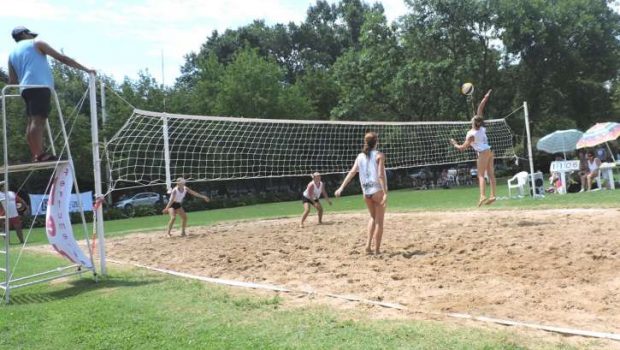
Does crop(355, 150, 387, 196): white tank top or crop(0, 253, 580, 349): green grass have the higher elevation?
crop(355, 150, 387, 196): white tank top

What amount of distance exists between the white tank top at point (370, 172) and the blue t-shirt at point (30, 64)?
426 centimetres

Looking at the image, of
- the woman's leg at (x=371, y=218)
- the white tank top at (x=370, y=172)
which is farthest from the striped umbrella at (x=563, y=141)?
the white tank top at (x=370, y=172)

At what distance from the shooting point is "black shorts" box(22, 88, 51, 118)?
22.5ft

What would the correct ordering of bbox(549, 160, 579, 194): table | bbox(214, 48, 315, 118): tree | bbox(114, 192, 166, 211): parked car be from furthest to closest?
bbox(214, 48, 315, 118): tree → bbox(114, 192, 166, 211): parked car → bbox(549, 160, 579, 194): table

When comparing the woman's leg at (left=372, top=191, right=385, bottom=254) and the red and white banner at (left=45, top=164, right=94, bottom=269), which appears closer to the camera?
the red and white banner at (left=45, top=164, right=94, bottom=269)

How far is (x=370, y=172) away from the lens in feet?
26.0

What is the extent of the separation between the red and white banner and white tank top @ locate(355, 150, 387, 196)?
3931 millimetres

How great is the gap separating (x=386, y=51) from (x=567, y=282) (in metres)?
33.5

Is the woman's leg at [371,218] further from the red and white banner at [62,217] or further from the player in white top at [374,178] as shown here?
the red and white banner at [62,217]

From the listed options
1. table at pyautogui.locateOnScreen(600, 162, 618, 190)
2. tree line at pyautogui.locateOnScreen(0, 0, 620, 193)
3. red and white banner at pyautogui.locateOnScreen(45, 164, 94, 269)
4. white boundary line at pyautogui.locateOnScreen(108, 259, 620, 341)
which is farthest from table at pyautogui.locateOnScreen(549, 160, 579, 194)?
tree line at pyautogui.locateOnScreen(0, 0, 620, 193)

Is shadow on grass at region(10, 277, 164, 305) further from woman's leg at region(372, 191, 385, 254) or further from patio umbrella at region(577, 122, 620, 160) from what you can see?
patio umbrella at region(577, 122, 620, 160)

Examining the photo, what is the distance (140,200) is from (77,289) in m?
26.6

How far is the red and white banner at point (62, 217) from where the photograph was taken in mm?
7203

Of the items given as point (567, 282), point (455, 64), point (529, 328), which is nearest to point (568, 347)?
point (529, 328)
